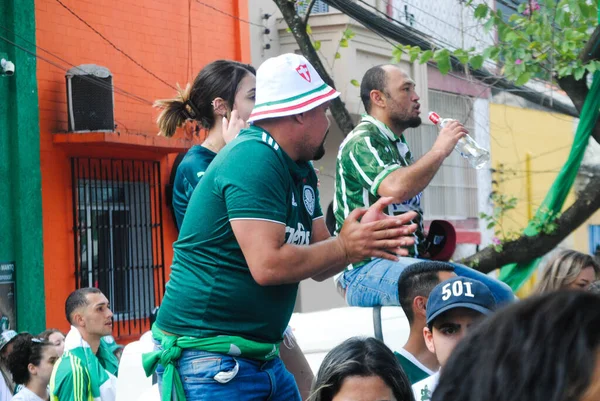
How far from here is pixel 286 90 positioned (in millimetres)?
3643

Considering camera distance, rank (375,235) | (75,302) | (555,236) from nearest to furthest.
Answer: (375,235)
(75,302)
(555,236)

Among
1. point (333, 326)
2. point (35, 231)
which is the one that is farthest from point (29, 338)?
point (333, 326)

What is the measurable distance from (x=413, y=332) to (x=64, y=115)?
7.62 metres

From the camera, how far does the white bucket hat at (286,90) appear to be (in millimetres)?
3619

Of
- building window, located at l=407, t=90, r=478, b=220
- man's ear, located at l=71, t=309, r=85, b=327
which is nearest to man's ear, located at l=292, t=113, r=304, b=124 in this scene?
man's ear, located at l=71, t=309, r=85, b=327

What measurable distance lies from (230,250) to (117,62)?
928 centimetres

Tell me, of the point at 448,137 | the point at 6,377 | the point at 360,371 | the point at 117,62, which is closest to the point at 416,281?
the point at 448,137

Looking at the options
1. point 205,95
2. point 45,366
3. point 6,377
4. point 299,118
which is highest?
point 205,95

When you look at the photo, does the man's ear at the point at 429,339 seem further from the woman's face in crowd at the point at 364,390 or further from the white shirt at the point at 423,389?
the woman's face in crowd at the point at 364,390

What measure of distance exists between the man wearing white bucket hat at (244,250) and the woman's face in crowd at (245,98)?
0.93 metres

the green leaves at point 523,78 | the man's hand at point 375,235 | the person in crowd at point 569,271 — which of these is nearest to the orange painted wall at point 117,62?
the green leaves at point 523,78

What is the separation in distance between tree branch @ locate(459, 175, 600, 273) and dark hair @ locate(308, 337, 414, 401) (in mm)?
5592

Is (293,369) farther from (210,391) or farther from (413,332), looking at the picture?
(210,391)

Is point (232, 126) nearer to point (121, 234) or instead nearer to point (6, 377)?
point (6, 377)
